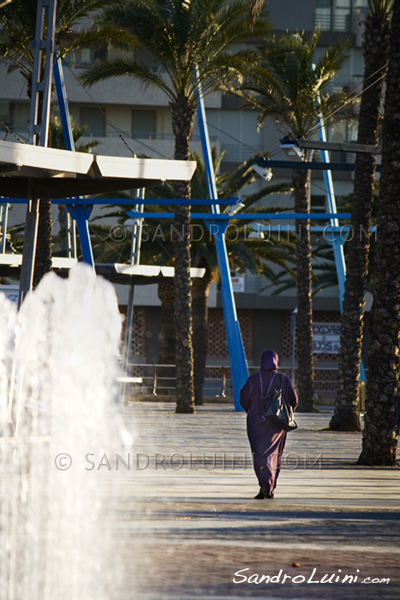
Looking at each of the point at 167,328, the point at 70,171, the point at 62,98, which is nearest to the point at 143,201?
the point at 62,98

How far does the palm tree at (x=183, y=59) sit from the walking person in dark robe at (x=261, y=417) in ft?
57.3

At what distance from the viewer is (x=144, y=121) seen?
2063 inches

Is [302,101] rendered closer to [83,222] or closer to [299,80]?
[299,80]

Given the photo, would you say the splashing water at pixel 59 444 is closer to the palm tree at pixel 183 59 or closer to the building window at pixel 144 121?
the palm tree at pixel 183 59

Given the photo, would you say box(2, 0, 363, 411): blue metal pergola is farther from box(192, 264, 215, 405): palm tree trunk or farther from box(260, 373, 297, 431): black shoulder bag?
box(260, 373, 297, 431): black shoulder bag

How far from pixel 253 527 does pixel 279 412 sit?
2.45 meters

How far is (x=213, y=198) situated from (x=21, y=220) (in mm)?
19660

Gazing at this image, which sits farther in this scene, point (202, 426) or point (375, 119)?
point (202, 426)

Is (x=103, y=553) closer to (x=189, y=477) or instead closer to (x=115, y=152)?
(x=189, y=477)

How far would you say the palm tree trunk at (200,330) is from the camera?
121 feet

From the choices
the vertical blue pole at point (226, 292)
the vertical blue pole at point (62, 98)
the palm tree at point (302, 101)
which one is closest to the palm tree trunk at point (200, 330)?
the palm tree at point (302, 101)

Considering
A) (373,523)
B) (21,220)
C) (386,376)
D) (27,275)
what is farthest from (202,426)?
(21,220)

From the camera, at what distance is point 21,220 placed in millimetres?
47438

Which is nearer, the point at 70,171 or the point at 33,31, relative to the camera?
the point at 70,171
